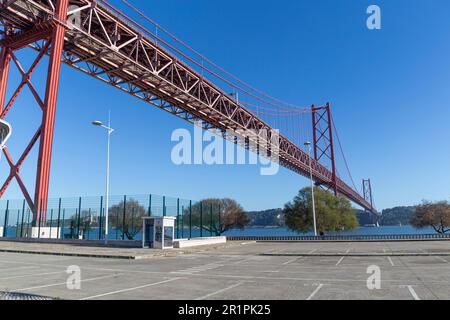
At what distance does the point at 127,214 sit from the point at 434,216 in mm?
41782

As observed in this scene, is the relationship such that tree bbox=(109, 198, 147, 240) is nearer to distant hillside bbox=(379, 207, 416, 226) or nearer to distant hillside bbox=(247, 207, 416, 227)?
distant hillside bbox=(247, 207, 416, 227)

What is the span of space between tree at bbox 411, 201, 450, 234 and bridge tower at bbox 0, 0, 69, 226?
48067 mm

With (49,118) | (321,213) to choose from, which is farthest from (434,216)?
(49,118)

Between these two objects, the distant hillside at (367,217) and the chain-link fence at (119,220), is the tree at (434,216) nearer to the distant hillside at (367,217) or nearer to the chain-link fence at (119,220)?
the chain-link fence at (119,220)

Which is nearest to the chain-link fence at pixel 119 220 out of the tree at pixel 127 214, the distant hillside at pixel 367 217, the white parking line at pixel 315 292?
the tree at pixel 127 214

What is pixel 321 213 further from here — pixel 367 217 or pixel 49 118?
pixel 367 217

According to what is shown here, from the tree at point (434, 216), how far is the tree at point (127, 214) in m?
40.7

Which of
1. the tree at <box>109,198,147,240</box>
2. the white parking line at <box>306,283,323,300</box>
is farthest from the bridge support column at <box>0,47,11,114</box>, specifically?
the white parking line at <box>306,283,323,300</box>

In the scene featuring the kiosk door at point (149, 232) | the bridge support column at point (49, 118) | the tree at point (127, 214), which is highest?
the bridge support column at point (49, 118)

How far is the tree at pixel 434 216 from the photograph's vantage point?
4573cm
